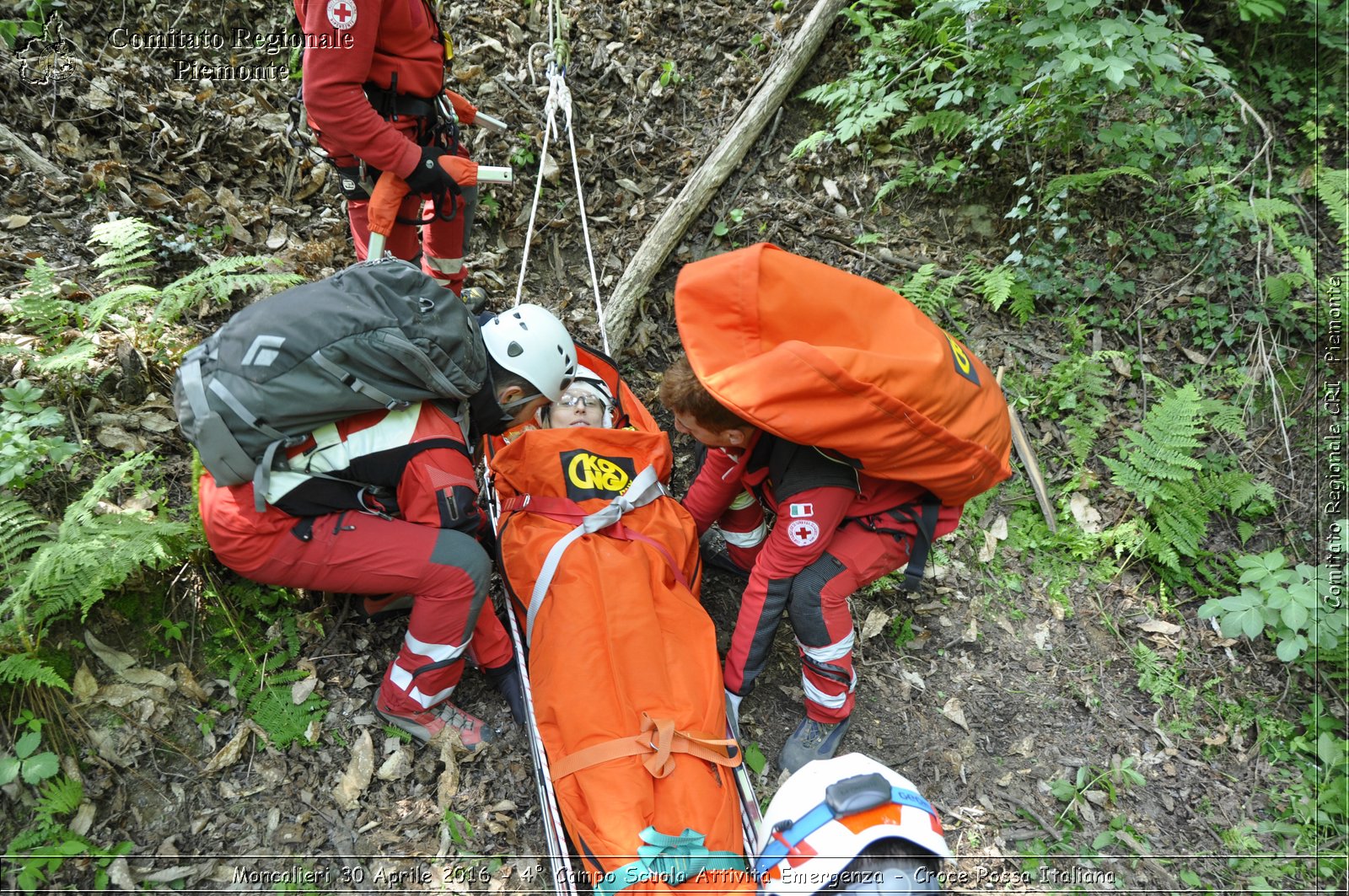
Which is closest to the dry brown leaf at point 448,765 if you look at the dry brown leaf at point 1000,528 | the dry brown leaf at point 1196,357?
the dry brown leaf at point 1000,528

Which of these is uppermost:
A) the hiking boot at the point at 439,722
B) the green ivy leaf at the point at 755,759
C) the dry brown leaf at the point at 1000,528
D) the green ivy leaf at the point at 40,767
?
the green ivy leaf at the point at 40,767

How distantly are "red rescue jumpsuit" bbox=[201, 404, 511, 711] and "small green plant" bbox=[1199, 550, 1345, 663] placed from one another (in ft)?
14.0

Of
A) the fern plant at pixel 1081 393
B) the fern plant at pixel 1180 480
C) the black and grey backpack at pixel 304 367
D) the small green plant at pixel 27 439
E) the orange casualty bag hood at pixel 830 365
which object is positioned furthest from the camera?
the fern plant at pixel 1081 393

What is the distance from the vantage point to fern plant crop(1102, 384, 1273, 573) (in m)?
4.95

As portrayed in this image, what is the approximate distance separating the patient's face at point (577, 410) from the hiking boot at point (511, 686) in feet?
4.60

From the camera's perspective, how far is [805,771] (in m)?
3.16

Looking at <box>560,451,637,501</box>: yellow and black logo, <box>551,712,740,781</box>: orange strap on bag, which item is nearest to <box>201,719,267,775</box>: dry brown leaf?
<box>551,712,740,781</box>: orange strap on bag

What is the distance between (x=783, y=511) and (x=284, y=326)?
95.8 inches

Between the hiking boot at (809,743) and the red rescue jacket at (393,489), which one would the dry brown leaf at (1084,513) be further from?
the red rescue jacket at (393,489)

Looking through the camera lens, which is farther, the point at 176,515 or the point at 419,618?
the point at 176,515

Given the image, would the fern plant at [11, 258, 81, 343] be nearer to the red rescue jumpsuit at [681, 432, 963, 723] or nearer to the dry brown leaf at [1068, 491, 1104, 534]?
the red rescue jumpsuit at [681, 432, 963, 723]

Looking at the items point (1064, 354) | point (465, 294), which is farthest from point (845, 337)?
point (1064, 354)

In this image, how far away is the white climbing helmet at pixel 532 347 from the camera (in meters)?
3.81

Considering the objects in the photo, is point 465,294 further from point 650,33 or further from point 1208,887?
point 1208,887
